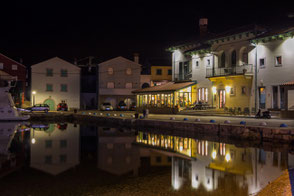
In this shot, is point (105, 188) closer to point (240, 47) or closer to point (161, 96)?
point (240, 47)

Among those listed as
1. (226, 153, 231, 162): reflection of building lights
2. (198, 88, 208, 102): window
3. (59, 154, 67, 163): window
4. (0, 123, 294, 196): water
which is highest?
(198, 88, 208, 102): window

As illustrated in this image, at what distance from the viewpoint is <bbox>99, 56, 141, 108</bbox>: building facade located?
186 feet

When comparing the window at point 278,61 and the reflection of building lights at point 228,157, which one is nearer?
the reflection of building lights at point 228,157

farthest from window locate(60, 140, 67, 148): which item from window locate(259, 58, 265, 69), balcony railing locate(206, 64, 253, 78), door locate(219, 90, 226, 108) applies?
window locate(259, 58, 265, 69)

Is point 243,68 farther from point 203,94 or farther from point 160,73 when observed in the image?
point 160,73

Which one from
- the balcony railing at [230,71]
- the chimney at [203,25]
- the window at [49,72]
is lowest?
the balcony railing at [230,71]

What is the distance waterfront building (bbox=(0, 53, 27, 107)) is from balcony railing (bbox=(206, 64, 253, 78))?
3175 cm

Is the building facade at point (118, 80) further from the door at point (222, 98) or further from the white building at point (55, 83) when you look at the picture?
the door at point (222, 98)

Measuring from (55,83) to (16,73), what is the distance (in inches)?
266

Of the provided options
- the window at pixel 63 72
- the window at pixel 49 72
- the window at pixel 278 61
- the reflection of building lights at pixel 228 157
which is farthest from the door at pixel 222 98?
the window at pixel 49 72

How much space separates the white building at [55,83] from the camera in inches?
2112

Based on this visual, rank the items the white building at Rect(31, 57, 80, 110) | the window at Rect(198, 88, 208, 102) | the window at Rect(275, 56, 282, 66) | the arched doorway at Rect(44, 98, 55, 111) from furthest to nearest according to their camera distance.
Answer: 1. the arched doorway at Rect(44, 98, 55, 111)
2. the white building at Rect(31, 57, 80, 110)
3. the window at Rect(198, 88, 208, 102)
4. the window at Rect(275, 56, 282, 66)

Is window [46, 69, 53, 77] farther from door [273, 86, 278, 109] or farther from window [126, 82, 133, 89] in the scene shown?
door [273, 86, 278, 109]

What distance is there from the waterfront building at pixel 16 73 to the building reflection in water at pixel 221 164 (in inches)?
Answer: 1547
